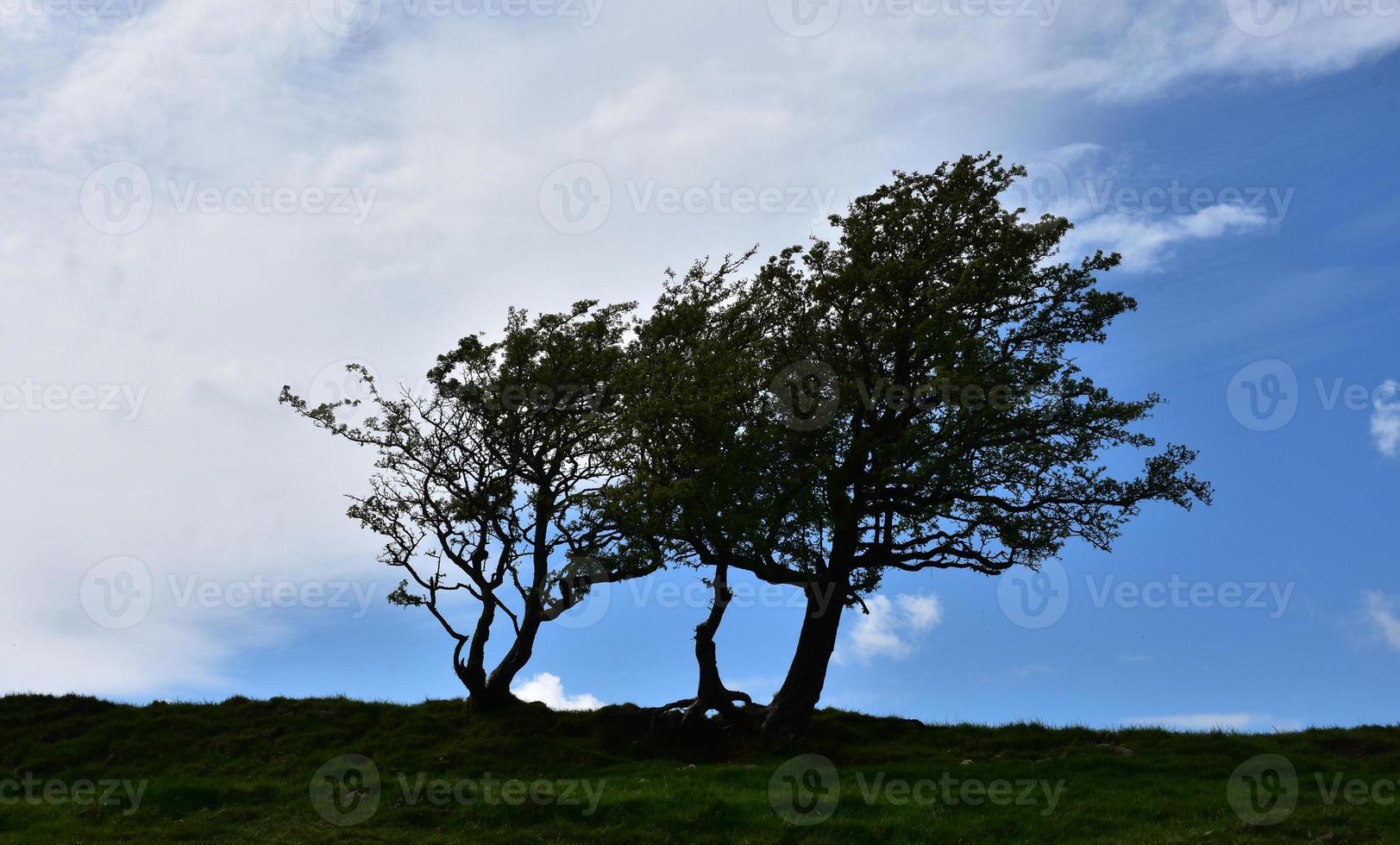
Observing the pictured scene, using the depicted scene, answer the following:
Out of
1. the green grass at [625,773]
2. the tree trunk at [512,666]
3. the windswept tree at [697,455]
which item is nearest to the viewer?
the green grass at [625,773]

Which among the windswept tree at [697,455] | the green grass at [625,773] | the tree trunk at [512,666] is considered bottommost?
the green grass at [625,773]

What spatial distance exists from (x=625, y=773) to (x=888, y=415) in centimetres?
1462

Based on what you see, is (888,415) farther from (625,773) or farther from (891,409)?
(625,773)

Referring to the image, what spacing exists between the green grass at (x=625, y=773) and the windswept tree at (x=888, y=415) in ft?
17.9

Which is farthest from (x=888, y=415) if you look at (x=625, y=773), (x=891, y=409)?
(x=625, y=773)

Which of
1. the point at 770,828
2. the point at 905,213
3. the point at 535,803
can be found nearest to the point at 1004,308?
the point at 905,213

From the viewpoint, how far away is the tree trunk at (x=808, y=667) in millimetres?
35219

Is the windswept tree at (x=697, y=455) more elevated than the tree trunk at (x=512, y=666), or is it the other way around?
the windswept tree at (x=697, y=455)

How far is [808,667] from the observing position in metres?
35.7

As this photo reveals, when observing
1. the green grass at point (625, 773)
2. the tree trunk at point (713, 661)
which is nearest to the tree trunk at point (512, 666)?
the green grass at point (625, 773)

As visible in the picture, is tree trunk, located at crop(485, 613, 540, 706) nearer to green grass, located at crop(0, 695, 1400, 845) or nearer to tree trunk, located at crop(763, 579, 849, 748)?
green grass, located at crop(0, 695, 1400, 845)

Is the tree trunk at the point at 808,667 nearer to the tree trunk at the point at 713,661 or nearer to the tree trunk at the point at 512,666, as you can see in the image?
the tree trunk at the point at 713,661

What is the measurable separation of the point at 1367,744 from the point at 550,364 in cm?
2992

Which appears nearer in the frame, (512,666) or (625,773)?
(625,773)
